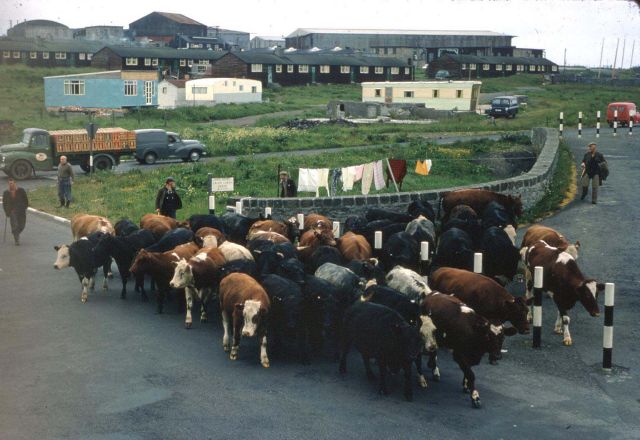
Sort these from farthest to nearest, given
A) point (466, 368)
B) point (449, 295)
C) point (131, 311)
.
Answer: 1. point (131, 311)
2. point (449, 295)
3. point (466, 368)

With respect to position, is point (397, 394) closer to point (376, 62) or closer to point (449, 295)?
point (449, 295)

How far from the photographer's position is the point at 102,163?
136 ft

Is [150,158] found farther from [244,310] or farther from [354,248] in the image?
[244,310]

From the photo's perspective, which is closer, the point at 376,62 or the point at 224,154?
the point at 224,154

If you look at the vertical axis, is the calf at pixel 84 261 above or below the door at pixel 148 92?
below

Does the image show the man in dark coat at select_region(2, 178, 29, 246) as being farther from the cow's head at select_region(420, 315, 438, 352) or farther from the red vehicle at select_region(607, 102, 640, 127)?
the red vehicle at select_region(607, 102, 640, 127)

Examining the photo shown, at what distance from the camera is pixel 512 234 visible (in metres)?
19.8

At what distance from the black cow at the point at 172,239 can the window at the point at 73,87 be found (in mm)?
55040

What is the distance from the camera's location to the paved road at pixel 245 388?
1114 centimetres

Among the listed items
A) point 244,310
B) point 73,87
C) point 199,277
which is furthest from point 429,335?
point 73,87

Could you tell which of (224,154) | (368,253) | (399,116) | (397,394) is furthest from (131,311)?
(399,116)

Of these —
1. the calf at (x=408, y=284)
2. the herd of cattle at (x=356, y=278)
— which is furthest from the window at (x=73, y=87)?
the calf at (x=408, y=284)

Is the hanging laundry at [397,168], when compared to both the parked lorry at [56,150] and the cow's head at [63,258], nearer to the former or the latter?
the cow's head at [63,258]

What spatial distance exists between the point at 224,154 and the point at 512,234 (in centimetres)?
2884
